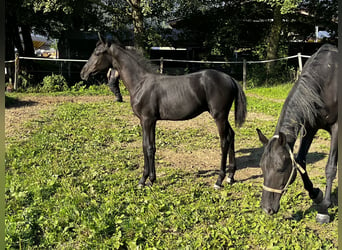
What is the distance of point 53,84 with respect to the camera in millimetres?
13867

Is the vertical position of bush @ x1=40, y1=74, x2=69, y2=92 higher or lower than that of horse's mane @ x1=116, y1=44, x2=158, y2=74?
lower

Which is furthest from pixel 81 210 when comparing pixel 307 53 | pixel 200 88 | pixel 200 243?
pixel 307 53

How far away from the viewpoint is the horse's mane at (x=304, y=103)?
3020mm

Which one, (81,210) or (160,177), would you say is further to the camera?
(160,177)

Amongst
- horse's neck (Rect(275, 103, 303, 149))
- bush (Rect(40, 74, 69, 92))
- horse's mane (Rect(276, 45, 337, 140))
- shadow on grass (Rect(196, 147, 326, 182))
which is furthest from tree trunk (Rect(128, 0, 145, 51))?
horse's neck (Rect(275, 103, 303, 149))

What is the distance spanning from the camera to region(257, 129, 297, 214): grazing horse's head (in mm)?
2756

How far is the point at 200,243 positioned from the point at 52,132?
196 inches

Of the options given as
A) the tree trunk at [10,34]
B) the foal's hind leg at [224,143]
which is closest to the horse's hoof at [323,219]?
the foal's hind leg at [224,143]

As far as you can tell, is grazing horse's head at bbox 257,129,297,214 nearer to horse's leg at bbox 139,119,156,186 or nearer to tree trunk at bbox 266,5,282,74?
horse's leg at bbox 139,119,156,186

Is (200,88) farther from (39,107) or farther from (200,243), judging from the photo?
(39,107)

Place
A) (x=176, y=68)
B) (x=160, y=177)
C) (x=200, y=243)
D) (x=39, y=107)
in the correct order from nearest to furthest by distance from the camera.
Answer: (x=200, y=243) → (x=160, y=177) → (x=39, y=107) → (x=176, y=68)

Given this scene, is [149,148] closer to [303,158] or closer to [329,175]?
[303,158]

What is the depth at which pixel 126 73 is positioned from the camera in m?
4.44

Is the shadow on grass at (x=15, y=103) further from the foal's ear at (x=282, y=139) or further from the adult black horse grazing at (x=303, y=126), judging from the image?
the foal's ear at (x=282, y=139)
